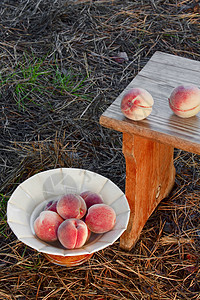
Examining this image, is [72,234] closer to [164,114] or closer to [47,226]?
[47,226]

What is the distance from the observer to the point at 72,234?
1526mm

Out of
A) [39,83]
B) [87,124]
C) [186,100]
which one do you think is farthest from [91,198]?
[39,83]

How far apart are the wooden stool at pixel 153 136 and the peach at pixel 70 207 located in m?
0.22

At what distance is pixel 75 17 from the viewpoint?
3318mm

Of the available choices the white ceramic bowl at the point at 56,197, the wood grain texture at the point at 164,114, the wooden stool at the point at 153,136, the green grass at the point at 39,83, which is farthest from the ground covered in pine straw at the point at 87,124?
the wood grain texture at the point at 164,114

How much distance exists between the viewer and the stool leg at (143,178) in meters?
1.62

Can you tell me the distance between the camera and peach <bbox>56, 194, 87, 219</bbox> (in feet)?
5.28

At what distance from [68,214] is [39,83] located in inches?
52.7

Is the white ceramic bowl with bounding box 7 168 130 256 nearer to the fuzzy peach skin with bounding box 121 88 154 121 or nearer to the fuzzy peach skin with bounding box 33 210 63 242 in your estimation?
the fuzzy peach skin with bounding box 33 210 63 242

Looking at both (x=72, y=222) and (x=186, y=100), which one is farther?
(x=72, y=222)

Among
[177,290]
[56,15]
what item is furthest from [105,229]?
[56,15]

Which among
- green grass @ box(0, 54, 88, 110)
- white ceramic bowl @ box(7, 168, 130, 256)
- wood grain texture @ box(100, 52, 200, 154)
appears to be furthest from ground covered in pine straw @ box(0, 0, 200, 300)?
wood grain texture @ box(100, 52, 200, 154)

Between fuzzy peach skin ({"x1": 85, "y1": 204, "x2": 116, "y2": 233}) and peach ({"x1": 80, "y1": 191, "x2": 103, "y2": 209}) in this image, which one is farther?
peach ({"x1": 80, "y1": 191, "x2": 103, "y2": 209})

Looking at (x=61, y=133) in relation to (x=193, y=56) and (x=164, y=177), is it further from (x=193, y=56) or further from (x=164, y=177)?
(x=193, y=56)
